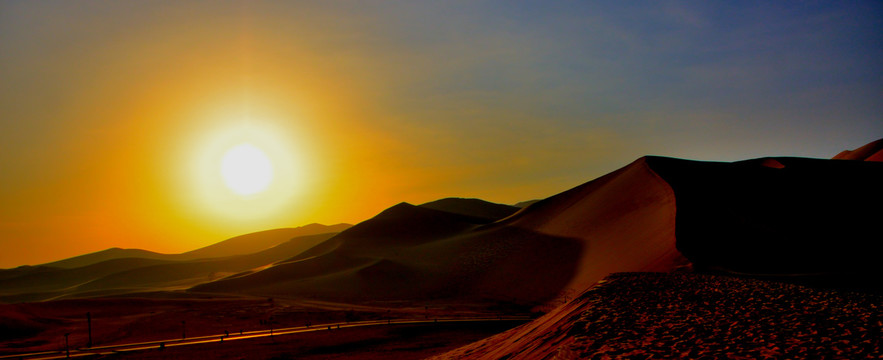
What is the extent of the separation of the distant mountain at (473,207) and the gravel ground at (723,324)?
110024 mm

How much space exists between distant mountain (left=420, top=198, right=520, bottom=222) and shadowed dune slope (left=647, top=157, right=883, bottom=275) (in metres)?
69.1

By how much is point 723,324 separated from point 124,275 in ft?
463

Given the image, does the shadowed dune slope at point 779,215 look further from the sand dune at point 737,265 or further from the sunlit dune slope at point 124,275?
the sunlit dune slope at point 124,275

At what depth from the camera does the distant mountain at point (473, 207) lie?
127m

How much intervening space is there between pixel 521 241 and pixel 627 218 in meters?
13.8

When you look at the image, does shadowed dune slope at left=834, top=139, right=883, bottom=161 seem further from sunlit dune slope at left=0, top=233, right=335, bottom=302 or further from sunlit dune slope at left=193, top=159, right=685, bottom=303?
sunlit dune slope at left=0, top=233, right=335, bottom=302

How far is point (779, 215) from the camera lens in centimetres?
4066

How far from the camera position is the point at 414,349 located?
25125mm

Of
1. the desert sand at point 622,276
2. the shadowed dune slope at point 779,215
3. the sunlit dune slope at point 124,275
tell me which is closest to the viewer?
the desert sand at point 622,276

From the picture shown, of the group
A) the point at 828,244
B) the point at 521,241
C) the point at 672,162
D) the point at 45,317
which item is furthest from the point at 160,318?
the point at 672,162

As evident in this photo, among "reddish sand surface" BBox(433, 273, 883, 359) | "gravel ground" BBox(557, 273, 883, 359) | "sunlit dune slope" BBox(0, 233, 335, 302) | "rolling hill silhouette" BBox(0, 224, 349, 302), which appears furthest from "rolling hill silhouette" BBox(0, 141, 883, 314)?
"rolling hill silhouette" BBox(0, 224, 349, 302)

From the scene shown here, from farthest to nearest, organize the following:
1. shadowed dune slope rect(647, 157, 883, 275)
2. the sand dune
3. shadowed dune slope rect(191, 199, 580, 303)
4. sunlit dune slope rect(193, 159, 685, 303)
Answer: shadowed dune slope rect(191, 199, 580, 303) → sunlit dune slope rect(193, 159, 685, 303) → shadowed dune slope rect(647, 157, 883, 275) → the sand dune

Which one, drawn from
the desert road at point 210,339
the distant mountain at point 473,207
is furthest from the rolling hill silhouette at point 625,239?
the distant mountain at point 473,207

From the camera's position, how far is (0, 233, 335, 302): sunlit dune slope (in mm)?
116062
